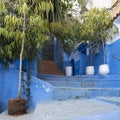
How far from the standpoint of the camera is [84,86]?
912 cm

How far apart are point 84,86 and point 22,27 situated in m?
3.04

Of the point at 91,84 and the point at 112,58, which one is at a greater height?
the point at 112,58

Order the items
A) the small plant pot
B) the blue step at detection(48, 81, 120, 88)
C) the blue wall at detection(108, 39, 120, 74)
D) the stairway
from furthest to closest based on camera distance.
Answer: the stairway < the blue wall at detection(108, 39, 120, 74) < the blue step at detection(48, 81, 120, 88) < the small plant pot

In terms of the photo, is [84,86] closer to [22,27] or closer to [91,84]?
[91,84]

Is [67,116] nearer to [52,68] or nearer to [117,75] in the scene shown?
[117,75]

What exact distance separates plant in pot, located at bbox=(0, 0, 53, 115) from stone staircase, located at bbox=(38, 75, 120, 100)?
1.31 m

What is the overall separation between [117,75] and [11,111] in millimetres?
4465

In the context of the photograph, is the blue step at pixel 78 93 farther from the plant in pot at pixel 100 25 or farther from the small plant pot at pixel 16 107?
the plant in pot at pixel 100 25

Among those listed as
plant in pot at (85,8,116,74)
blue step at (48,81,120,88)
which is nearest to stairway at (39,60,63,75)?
plant in pot at (85,8,116,74)

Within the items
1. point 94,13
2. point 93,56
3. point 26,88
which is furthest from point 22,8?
point 93,56

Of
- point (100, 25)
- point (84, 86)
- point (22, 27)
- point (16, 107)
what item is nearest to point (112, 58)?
point (100, 25)

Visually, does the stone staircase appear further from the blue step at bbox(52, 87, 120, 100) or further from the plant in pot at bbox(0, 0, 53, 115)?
the plant in pot at bbox(0, 0, 53, 115)

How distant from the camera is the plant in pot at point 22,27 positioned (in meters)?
8.03

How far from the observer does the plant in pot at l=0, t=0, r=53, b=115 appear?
26.3 feet
